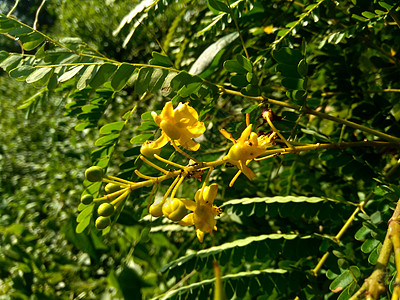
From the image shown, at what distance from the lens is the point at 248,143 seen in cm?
52

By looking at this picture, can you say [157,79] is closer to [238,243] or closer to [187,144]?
[187,144]

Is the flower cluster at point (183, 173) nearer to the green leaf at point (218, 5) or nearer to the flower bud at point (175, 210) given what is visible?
the flower bud at point (175, 210)

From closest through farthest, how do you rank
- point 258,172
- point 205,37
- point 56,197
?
point 205,37 → point 258,172 → point 56,197

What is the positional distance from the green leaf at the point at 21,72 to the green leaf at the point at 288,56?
1.16 feet

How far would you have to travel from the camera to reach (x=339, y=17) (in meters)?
0.98

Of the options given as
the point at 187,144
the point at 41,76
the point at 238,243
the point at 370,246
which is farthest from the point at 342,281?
the point at 41,76

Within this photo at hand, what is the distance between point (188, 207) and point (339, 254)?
0.34 meters

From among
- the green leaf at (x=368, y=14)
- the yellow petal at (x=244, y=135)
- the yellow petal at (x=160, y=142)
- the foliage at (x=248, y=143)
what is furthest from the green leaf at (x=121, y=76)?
the green leaf at (x=368, y=14)

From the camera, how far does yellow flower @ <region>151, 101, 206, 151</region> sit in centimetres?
55

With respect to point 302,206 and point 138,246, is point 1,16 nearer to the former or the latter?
point 302,206

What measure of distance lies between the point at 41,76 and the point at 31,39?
92 mm

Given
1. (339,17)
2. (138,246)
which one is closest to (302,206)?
→ (339,17)

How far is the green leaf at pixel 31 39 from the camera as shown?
69cm

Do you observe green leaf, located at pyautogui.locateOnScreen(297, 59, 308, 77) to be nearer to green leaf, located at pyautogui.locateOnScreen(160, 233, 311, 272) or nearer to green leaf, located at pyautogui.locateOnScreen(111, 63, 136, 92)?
green leaf, located at pyautogui.locateOnScreen(111, 63, 136, 92)
